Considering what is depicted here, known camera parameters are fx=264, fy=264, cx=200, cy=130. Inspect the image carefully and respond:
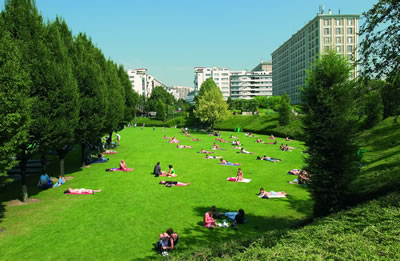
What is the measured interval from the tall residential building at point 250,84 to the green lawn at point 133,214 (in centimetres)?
15349

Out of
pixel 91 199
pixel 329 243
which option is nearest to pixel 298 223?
pixel 329 243

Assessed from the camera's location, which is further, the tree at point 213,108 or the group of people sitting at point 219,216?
the tree at point 213,108

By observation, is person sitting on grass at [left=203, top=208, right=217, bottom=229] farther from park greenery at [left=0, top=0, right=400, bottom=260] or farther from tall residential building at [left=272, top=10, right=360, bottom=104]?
tall residential building at [left=272, top=10, right=360, bottom=104]

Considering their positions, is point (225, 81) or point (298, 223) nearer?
point (298, 223)

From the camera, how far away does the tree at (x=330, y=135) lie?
11.6 meters

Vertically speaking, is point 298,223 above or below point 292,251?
below

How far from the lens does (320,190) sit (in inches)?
462

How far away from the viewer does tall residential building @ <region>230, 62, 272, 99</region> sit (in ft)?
565

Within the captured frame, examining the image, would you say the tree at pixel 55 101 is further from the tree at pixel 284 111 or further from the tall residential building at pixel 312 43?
the tall residential building at pixel 312 43

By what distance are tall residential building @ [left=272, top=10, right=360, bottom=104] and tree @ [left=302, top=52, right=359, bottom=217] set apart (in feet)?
215

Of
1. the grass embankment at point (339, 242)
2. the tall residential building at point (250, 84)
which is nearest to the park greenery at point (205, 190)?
the grass embankment at point (339, 242)

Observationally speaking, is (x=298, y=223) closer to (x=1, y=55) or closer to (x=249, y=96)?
(x=1, y=55)

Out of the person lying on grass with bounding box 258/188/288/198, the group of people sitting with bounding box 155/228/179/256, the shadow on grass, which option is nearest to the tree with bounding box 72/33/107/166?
the shadow on grass

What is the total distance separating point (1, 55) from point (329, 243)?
14.2 meters
